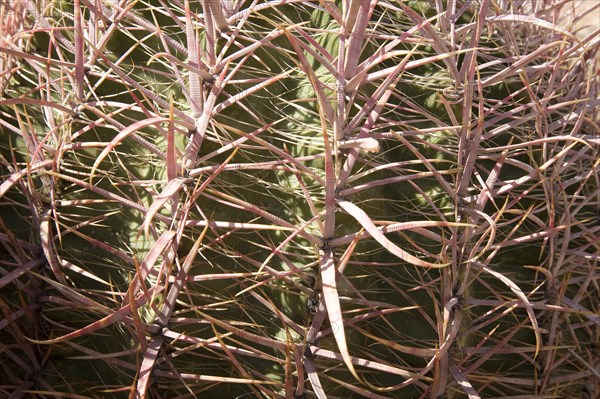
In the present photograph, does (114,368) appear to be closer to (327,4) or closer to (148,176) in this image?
(148,176)

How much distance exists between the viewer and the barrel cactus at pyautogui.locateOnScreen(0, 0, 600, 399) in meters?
0.82

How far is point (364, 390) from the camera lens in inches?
33.5

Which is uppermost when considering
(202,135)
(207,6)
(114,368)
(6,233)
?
(207,6)

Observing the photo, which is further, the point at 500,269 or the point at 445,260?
the point at 500,269

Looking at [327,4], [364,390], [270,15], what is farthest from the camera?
[270,15]

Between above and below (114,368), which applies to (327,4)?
above

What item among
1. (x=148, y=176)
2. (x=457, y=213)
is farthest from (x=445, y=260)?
(x=148, y=176)

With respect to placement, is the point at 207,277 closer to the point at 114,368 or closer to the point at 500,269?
the point at 114,368

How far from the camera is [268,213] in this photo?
83 cm

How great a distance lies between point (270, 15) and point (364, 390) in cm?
53

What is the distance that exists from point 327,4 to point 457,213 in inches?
13.8

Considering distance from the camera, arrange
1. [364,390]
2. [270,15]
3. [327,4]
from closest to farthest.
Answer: [327,4] < [364,390] < [270,15]

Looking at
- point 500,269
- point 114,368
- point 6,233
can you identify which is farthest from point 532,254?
point 6,233

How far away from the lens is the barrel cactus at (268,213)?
0.82 metres
